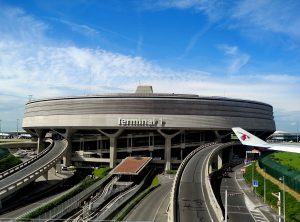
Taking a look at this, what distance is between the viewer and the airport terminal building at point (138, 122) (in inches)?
4838

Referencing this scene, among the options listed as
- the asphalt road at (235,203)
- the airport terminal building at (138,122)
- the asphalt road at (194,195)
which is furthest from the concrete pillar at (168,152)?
the asphalt road at (235,203)

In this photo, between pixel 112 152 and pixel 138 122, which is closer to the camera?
pixel 138 122

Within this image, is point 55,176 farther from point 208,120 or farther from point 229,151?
point 229,151

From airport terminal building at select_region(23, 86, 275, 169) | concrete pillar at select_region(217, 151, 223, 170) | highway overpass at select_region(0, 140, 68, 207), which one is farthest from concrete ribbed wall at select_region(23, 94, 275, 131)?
highway overpass at select_region(0, 140, 68, 207)

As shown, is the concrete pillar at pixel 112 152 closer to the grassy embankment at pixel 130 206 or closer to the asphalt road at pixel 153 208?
the grassy embankment at pixel 130 206

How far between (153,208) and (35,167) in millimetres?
37857

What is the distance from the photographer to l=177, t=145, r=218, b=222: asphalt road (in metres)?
51.2

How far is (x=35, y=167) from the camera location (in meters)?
95.0

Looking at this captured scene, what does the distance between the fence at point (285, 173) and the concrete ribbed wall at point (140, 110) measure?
36.1m

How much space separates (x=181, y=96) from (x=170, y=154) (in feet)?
65.5

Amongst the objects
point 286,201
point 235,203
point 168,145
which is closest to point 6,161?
point 168,145

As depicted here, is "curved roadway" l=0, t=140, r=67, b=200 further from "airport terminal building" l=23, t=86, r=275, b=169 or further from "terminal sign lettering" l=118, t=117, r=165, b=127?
"terminal sign lettering" l=118, t=117, r=165, b=127

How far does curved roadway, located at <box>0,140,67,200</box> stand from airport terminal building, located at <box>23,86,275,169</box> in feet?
33.6

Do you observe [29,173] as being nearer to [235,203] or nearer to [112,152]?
[112,152]
